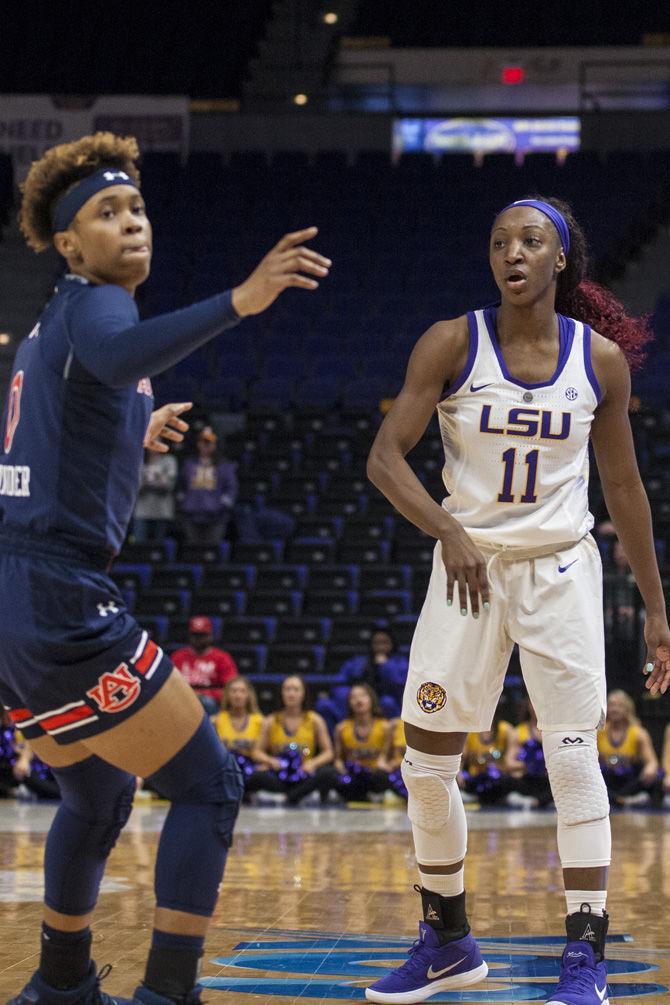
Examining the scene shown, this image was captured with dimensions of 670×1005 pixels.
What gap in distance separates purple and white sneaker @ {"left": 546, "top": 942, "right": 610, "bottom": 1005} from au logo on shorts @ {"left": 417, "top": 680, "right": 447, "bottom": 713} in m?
0.69

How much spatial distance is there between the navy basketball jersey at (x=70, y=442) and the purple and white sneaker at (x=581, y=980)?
5.07ft

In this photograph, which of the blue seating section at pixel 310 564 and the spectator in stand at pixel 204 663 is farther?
the blue seating section at pixel 310 564

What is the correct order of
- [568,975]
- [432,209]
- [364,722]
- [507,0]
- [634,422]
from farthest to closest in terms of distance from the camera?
[507,0], [432,209], [634,422], [364,722], [568,975]

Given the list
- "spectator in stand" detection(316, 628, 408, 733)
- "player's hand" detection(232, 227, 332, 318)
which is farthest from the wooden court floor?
"spectator in stand" detection(316, 628, 408, 733)

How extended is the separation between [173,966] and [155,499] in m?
11.1

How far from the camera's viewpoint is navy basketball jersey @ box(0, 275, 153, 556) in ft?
9.34

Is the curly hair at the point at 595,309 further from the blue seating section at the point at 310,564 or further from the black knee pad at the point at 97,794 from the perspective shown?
the blue seating section at the point at 310,564

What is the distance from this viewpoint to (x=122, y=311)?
2.81 metres

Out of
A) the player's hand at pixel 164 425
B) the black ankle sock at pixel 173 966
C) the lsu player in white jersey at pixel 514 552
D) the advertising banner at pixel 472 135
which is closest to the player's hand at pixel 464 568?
the lsu player in white jersey at pixel 514 552

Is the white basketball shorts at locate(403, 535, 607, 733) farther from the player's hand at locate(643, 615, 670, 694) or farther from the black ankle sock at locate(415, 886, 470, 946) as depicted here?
the black ankle sock at locate(415, 886, 470, 946)

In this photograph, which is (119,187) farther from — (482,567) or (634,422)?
(634,422)

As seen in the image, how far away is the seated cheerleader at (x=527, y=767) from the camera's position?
10.8 metres

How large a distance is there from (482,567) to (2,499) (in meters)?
1.27

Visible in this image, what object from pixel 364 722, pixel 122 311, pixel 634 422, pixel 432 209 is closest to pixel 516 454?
pixel 122 311
